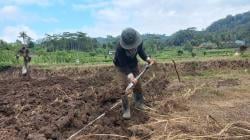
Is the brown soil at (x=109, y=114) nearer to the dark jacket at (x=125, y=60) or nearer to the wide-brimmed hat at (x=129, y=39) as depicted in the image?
the dark jacket at (x=125, y=60)

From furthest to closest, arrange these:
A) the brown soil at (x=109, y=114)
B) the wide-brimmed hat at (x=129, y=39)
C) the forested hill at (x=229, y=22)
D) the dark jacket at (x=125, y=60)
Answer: the forested hill at (x=229, y=22)
the dark jacket at (x=125, y=60)
the wide-brimmed hat at (x=129, y=39)
the brown soil at (x=109, y=114)

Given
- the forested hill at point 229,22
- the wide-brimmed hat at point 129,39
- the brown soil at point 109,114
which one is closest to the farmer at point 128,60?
the wide-brimmed hat at point 129,39

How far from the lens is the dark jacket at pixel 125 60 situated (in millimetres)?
8675

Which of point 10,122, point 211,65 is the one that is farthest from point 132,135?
point 211,65

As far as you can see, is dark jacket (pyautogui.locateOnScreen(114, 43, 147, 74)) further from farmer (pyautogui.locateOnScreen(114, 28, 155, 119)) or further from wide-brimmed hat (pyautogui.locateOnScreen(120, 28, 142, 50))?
wide-brimmed hat (pyautogui.locateOnScreen(120, 28, 142, 50))

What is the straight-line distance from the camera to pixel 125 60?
891 cm

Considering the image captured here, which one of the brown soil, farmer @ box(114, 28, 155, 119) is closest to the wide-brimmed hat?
farmer @ box(114, 28, 155, 119)

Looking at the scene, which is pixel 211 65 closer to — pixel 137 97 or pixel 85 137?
pixel 137 97

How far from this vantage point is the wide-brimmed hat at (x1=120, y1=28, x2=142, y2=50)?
8443mm

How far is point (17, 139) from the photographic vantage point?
7.20 metres

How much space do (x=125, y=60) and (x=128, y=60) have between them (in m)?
0.09

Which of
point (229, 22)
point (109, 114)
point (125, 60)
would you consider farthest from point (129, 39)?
point (229, 22)

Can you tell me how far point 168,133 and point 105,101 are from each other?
137 inches

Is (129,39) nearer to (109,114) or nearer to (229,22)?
(109,114)
